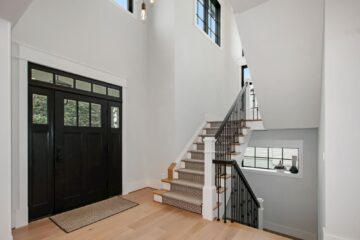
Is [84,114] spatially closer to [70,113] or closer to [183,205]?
[70,113]

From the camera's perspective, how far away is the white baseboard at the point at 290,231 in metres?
4.83

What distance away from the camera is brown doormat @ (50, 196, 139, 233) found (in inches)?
→ 108

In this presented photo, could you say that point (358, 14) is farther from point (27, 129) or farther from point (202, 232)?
point (27, 129)

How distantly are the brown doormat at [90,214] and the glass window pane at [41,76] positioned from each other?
199cm

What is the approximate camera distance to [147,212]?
3236 mm

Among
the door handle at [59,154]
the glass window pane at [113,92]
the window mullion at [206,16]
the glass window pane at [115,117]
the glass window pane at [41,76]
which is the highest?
the window mullion at [206,16]

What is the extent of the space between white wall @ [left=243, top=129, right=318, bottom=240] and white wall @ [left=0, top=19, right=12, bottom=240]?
5.41 m

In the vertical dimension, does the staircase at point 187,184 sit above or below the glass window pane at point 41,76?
below

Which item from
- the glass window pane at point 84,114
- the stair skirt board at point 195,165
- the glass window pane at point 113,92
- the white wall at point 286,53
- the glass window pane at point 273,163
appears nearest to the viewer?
the white wall at point 286,53

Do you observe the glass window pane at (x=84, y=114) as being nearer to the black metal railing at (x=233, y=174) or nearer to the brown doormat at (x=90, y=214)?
the brown doormat at (x=90, y=214)

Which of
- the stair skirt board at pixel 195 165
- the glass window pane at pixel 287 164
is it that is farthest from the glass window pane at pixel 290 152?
the stair skirt board at pixel 195 165

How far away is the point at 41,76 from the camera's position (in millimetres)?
2910

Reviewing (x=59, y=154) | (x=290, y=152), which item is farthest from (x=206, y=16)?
(x=59, y=154)

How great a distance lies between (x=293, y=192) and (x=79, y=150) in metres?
5.04
